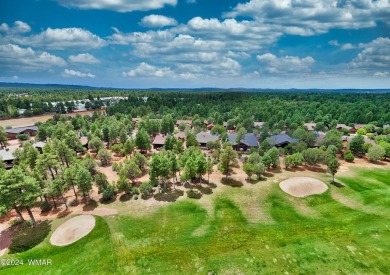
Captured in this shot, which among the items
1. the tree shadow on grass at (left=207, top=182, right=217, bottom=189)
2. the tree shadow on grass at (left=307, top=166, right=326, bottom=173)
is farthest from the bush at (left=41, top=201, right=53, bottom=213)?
the tree shadow on grass at (left=307, top=166, right=326, bottom=173)

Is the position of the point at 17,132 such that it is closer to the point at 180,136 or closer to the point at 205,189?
the point at 180,136

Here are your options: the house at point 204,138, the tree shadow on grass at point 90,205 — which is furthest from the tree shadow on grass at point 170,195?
the house at point 204,138

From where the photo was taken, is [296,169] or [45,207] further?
[296,169]

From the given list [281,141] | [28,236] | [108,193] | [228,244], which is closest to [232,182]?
[228,244]

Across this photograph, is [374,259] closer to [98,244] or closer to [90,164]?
[98,244]

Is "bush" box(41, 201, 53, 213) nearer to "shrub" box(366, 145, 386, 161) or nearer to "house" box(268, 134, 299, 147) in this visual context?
"house" box(268, 134, 299, 147)

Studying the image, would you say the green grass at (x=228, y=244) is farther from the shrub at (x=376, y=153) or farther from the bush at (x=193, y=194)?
the shrub at (x=376, y=153)

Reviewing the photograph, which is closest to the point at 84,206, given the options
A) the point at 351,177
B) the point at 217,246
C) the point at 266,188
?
the point at 217,246
